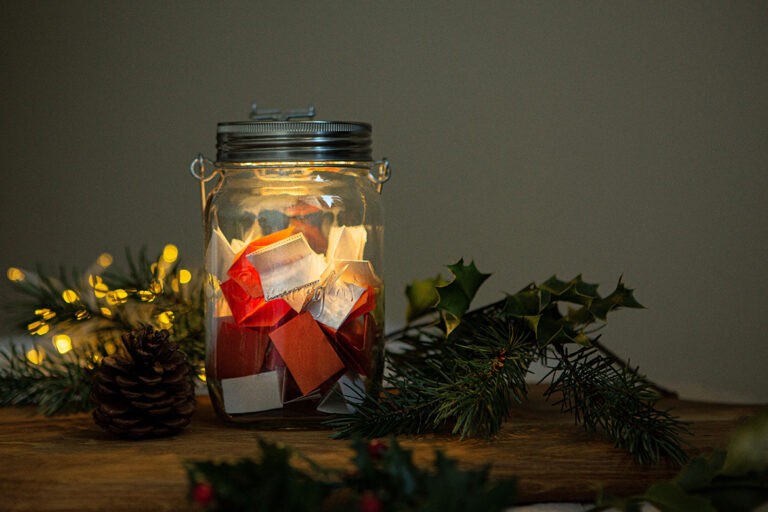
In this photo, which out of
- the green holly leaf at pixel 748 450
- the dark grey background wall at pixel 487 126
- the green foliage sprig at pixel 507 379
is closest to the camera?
the green holly leaf at pixel 748 450

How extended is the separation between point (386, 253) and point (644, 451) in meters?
0.66

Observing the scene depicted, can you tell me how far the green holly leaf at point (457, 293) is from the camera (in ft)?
1.98

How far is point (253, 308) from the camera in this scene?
56 centimetres

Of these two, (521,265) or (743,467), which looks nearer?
(743,467)

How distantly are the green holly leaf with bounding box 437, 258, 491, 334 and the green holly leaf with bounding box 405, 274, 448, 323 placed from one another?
0.06 meters

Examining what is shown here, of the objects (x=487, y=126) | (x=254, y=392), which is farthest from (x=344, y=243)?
(x=487, y=126)

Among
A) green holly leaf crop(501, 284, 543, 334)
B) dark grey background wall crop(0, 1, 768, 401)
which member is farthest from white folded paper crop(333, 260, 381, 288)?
dark grey background wall crop(0, 1, 768, 401)

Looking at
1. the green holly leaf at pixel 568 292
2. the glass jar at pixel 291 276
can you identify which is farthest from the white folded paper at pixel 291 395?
the green holly leaf at pixel 568 292

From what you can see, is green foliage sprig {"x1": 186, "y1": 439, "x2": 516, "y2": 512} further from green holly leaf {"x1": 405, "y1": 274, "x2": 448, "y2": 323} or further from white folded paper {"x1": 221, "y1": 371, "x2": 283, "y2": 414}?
green holly leaf {"x1": 405, "y1": 274, "x2": 448, "y2": 323}

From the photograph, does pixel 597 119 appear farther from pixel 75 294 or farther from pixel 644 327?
pixel 75 294

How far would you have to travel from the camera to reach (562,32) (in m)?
1.08

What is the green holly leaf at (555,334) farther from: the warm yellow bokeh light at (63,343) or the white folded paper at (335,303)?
the warm yellow bokeh light at (63,343)

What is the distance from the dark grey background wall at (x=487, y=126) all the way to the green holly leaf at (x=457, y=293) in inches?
19.6

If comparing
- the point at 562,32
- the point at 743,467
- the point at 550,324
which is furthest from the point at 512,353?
the point at 562,32
